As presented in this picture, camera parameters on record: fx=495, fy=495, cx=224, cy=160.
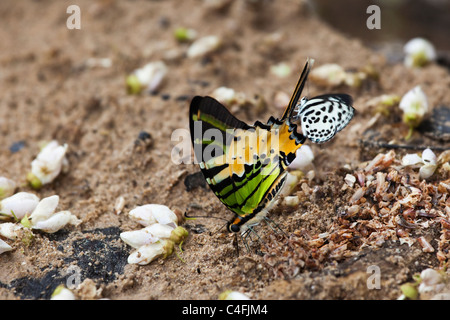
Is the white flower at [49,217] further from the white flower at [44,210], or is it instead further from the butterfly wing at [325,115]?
the butterfly wing at [325,115]

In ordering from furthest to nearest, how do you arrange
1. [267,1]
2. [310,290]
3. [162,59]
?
[267,1], [162,59], [310,290]

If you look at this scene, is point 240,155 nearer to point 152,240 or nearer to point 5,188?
point 152,240

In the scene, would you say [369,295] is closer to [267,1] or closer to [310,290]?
[310,290]

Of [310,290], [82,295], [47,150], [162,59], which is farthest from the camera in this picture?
[162,59]

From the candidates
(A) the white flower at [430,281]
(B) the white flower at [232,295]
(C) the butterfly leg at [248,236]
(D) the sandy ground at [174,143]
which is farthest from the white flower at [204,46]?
(A) the white flower at [430,281]

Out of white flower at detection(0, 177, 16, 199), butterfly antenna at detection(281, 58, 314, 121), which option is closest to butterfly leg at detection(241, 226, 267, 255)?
Result: butterfly antenna at detection(281, 58, 314, 121)
